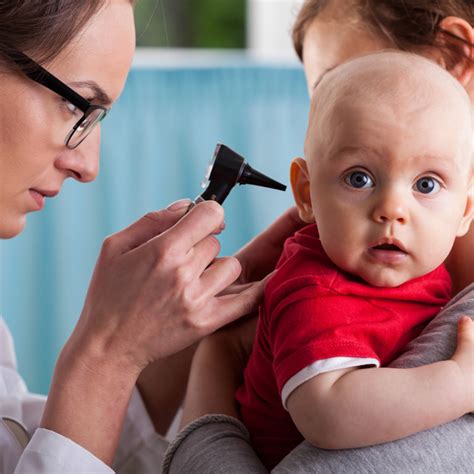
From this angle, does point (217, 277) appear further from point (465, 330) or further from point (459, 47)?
point (459, 47)

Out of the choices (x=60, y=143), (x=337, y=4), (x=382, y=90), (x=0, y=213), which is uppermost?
(x=337, y=4)

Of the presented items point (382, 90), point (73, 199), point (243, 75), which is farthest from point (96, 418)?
point (243, 75)

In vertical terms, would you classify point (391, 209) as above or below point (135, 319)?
above

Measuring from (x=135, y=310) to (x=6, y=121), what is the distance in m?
0.35

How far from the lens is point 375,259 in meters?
1.00

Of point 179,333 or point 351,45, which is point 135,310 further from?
point 351,45

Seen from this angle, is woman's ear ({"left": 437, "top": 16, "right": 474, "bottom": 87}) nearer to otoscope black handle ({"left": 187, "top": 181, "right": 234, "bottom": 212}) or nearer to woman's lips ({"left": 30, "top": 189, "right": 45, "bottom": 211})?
otoscope black handle ({"left": 187, "top": 181, "right": 234, "bottom": 212})

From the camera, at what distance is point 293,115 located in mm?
2861

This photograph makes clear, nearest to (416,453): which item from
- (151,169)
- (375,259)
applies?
(375,259)

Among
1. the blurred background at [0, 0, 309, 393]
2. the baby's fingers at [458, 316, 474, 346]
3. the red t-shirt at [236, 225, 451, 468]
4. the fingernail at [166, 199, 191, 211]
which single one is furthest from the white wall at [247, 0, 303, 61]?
the baby's fingers at [458, 316, 474, 346]

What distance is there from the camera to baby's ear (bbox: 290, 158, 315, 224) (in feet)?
3.69

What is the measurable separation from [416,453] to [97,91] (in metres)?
0.70

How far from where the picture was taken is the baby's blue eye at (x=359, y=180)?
3.28ft

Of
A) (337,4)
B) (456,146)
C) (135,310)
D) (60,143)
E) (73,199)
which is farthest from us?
(73,199)
